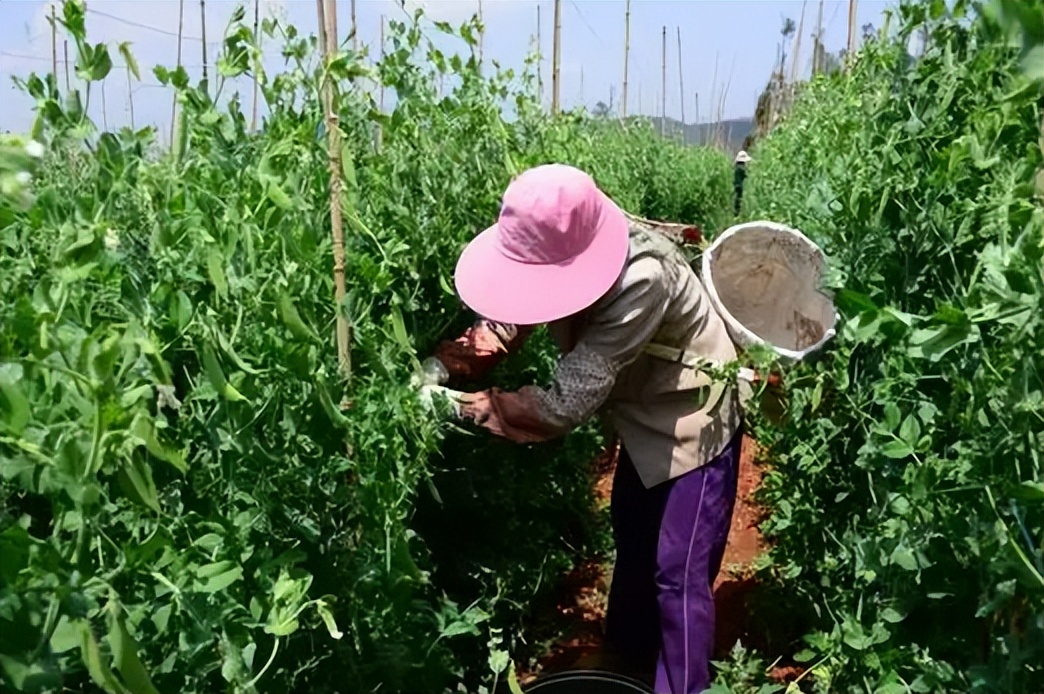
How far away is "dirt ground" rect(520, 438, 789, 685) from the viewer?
103 inches

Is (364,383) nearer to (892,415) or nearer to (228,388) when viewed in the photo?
(228,388)

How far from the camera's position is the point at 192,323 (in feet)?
3.88

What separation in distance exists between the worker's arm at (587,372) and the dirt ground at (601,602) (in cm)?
64

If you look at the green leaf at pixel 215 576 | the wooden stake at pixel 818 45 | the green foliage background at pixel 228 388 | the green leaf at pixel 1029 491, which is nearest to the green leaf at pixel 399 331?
the green foliage background at pixel 228 388

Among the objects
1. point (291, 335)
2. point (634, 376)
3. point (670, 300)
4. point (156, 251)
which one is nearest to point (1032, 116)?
point (670, 300)

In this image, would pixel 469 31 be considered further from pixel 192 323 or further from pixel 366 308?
pixel 192 323

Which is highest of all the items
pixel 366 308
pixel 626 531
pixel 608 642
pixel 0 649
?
pixel 366 308

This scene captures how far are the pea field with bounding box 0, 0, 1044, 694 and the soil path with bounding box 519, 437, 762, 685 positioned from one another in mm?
342

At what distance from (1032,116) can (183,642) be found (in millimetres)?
1315

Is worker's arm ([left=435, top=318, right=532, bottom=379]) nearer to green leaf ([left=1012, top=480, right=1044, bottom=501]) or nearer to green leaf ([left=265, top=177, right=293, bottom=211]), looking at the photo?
green leaf ([left=265, top=177, right=293, bottom=211])

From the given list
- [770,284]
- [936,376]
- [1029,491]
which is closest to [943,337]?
[1029,491]

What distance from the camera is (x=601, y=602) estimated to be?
9.61 feet

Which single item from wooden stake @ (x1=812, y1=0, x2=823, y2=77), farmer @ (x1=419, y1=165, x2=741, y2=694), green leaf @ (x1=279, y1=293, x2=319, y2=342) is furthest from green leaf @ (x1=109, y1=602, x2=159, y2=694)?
wooden stake @ (x1=812, y1=0, x2=823, y2=77)

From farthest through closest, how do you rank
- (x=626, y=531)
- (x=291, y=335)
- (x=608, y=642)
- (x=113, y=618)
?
(x=608, y=642) < (x=626, y=531) < (x=291, y=335) < (x=113, y=618)
